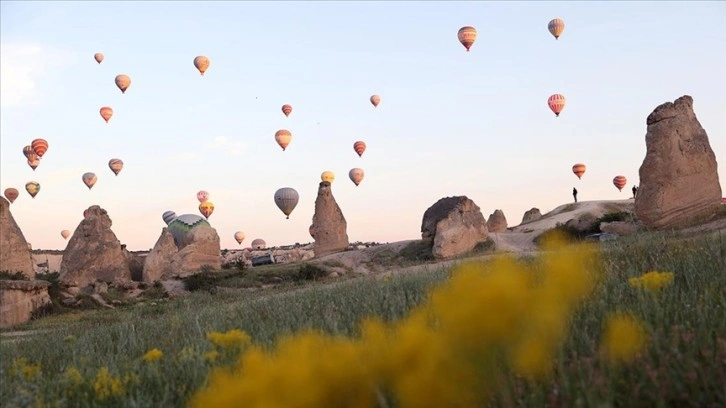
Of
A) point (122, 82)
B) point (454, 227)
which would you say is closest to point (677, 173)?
point (454, 227)

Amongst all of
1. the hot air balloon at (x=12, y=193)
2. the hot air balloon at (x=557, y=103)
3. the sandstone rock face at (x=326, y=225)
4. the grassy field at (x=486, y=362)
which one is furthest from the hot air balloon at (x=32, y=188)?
the grassy field at (x=486, y=362)

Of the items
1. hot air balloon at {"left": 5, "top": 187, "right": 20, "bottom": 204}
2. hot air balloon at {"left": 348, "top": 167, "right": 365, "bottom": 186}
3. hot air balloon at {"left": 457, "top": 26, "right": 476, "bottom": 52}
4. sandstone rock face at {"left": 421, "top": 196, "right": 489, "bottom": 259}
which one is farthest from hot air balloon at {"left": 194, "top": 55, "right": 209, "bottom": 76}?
sandstone rock face at {"left": 421, "top": 196, "right": 489, "bottom": 259}

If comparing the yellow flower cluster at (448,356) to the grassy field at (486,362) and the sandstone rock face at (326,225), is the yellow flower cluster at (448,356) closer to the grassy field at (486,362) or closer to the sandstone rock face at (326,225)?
the grassy field at (486,362)

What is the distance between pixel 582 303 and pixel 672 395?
6.43 feet

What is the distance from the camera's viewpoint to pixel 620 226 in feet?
105

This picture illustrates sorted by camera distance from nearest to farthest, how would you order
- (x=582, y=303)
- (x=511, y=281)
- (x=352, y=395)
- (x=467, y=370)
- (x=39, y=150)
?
1. (x=511, y=281)
2. (x=467, y=370)
3. (x=352, y=395)
4. (x=582, y=303)
5. (x=39, y=150)

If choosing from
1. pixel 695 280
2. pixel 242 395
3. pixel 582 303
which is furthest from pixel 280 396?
pixel 695 280

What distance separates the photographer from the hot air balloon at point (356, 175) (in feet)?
265

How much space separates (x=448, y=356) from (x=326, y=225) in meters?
46.9

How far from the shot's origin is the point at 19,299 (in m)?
21.8

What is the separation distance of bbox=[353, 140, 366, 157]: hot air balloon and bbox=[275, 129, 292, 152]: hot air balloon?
811 cm

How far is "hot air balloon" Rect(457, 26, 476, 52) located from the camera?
61.9 m

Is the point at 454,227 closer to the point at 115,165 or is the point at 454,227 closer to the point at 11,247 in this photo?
the point at 11,247

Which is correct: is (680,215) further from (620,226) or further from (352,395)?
(352,395)
